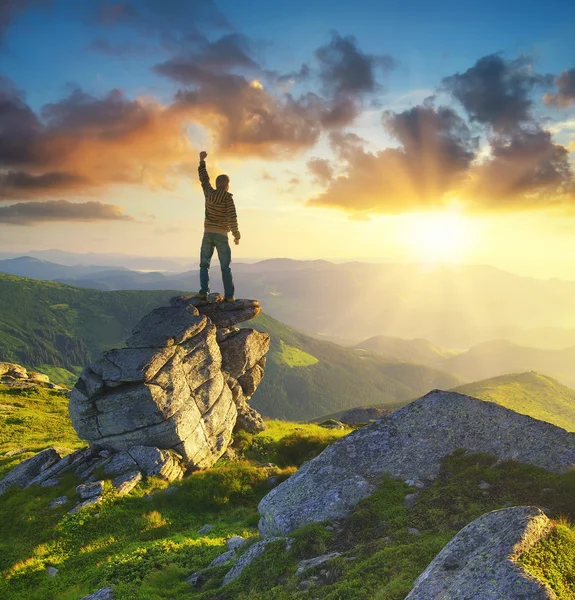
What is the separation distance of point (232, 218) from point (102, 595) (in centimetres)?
2249

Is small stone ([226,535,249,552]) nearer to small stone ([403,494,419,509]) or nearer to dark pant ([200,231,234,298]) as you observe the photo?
small stone ([403,494,419,509])

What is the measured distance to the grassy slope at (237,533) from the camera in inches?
321

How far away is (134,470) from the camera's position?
22.6 m

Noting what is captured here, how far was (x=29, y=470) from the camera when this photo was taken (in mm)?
24109

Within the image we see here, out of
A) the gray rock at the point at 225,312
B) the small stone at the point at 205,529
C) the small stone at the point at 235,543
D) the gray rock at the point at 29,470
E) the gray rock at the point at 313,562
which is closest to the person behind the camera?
the gray rock at the point at 313,562

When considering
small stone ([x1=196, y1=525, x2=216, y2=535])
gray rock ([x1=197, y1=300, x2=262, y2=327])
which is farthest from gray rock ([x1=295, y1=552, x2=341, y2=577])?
gray rock ([x1=197, y1=300, x2=262, y2=327])

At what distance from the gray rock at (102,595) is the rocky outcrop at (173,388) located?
1252 centimetres

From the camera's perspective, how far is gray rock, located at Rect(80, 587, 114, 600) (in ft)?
38.4

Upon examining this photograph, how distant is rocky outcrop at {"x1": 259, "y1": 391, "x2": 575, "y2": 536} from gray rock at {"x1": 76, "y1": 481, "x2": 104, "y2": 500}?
1235 cm

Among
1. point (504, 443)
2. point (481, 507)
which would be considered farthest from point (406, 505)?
point (504, 443)

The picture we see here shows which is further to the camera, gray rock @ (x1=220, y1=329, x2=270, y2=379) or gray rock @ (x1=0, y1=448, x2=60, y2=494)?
gray rock @ (x1=220, y1=329, x2=270, y2=379)

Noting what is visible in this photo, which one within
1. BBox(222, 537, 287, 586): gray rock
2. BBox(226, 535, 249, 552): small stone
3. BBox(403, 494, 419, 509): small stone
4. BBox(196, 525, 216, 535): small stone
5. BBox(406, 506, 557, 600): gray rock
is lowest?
BBox(196, 525, 216, 535): small stone

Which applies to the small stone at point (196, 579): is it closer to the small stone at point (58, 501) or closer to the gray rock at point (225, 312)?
the small stone at point (58, 501)

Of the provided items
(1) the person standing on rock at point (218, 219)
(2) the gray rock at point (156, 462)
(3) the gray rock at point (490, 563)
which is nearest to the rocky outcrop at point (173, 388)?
(2) the gray rock at point (156, 462)
